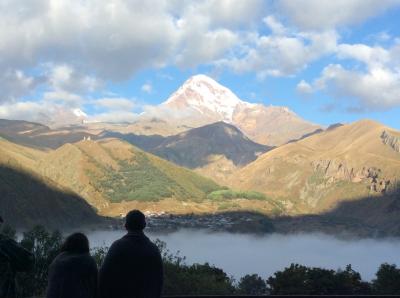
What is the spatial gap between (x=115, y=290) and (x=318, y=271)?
41072mm

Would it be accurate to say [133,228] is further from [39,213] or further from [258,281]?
[39,213]

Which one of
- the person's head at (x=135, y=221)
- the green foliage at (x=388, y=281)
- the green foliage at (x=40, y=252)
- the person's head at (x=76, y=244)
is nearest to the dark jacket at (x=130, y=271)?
the person's head at (x=135, y=221)

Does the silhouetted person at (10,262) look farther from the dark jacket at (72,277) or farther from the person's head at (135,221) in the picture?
the person's head at (135,221)

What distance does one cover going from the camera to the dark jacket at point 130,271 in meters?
6.82

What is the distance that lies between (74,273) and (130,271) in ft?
2.35

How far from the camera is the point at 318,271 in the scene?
1783 inches

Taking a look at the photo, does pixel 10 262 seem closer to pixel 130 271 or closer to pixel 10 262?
pixel 10 262

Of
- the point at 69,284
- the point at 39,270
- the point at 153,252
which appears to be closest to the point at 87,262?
the point at 69,284

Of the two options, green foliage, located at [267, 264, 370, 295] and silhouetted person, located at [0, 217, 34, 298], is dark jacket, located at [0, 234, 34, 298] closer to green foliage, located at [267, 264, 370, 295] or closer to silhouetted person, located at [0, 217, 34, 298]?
silhouetted person, located at [0, 217, 34, 298]

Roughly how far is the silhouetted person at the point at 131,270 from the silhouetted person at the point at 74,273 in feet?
0.63

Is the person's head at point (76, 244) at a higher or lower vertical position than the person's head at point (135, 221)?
lower

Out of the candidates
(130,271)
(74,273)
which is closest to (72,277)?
(74,273)

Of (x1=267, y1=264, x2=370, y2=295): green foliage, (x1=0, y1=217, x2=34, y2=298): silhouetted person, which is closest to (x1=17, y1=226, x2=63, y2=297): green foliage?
(x1=267, y1=264, x2=370, y2=295): green foliage

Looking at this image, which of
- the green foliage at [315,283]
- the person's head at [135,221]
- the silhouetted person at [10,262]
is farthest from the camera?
the green foliage at [315,283]
